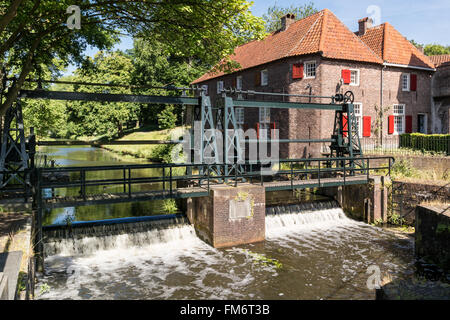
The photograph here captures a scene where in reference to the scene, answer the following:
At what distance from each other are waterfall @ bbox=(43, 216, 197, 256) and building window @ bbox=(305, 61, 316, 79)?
48.5 ft

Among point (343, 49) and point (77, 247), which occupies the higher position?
point (343, 49)

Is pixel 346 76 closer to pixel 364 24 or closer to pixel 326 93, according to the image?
pixel 326 93

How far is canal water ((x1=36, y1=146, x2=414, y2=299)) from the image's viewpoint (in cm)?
830

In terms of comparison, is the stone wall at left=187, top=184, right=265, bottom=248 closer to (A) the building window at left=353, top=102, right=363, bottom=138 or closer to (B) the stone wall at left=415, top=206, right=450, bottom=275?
(B) the stone wall at left=415, top=206, right=450, bottom=275

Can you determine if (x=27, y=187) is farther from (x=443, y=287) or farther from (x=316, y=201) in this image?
(x=316, y=201)

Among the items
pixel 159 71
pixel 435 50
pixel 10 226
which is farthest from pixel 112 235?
pixel 435 50

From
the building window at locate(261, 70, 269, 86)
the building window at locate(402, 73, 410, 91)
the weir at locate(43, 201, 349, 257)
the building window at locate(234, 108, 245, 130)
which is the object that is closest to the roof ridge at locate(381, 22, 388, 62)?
the building window at locate(402, 73, 410, 91)

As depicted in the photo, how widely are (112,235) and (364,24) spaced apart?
87.3ft

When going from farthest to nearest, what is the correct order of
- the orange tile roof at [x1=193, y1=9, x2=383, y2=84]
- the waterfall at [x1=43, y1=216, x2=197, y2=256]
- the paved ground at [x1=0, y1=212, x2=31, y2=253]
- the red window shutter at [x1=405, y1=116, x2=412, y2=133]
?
the red window shutter at [x1=405, y1=116, x2=412, y2=133], the orange tile roof at [x1=193, y1=9, x2=383, y2=84], the waterfall at [x1=43, y1=216, x2=197, y2=256], the paved ground at [x1=0, y1=212, x2=31, y2=253]

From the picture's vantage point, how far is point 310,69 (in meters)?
22.8

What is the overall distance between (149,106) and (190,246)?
3917 cm
